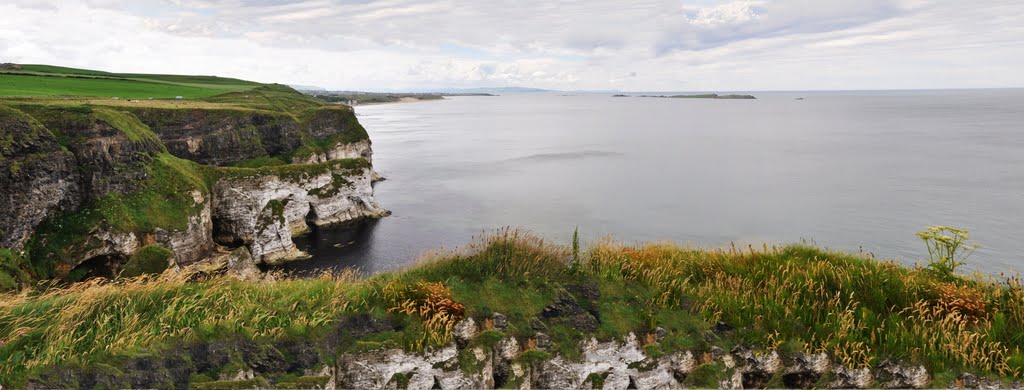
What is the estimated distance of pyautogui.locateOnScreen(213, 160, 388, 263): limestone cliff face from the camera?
47.7m

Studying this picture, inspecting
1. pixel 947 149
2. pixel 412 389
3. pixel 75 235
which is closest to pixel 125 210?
pixel 75 235

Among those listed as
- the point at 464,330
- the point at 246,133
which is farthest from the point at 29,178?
the point at 464,330

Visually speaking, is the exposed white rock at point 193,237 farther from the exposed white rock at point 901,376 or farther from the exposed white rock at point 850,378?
the exposed white rock at point 901,376

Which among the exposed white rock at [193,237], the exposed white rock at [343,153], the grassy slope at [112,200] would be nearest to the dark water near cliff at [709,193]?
the exposed white rock at [343,153]

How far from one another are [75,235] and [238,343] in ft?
122

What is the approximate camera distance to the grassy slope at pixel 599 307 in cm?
898

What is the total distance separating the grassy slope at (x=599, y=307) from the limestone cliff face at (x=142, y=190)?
32.1 metres

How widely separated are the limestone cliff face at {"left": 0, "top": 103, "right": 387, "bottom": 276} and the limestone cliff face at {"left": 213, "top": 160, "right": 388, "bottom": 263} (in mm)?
104

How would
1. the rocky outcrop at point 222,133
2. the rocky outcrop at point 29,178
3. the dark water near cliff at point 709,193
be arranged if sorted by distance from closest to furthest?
1. the rocky outcrop at point 29,178
2. the dark water near cliff at point 709,193
3. the rocky outcrop at point 222,133

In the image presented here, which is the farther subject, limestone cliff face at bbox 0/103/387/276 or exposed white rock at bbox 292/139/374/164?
exposed white rock at bbox 292/139/374/164

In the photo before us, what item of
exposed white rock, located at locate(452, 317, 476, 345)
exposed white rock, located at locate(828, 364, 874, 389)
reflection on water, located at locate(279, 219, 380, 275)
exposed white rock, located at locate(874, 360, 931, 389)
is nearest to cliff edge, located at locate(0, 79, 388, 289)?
reflection on water, located at locate(279, 219, 380, 275)

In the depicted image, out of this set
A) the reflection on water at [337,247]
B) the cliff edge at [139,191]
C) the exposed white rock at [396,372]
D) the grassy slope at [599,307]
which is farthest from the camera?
the reflection on water at [337,247]

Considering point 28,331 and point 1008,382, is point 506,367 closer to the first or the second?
point 28,331

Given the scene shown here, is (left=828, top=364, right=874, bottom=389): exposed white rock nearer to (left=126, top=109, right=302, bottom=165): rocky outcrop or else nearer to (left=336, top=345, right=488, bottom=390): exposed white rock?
(left=336, top=345, right=488, bottom=390): exposed white rock
